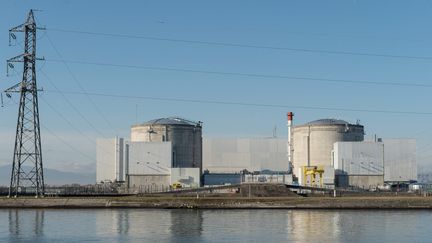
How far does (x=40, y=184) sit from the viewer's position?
202 ft

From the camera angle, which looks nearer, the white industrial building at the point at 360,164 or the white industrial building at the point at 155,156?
the white industrial building at the point at 155,156

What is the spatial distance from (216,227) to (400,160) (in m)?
60.6

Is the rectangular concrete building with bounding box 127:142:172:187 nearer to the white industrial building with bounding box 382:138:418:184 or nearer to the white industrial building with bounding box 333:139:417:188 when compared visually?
the white industrial building with bounding box 333:139:417:188

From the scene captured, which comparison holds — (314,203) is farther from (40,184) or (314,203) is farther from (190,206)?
(40,184)

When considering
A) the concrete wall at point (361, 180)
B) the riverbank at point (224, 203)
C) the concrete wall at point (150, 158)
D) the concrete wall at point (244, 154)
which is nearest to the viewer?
the riverbank at point (224, 203)

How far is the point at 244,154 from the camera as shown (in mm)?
104125

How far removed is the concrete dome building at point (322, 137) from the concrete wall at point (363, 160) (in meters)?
5.50

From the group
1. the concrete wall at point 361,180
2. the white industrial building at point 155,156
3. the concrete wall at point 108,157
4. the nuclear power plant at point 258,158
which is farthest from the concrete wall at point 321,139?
the concrete wall at point 108,157

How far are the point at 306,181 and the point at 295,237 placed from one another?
53.7 meters

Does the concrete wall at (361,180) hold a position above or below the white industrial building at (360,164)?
below

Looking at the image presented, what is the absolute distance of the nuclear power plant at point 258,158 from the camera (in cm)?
8512

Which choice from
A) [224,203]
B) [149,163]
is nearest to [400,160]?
[149,163]

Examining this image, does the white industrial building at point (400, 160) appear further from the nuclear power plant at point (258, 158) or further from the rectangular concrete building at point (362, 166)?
the rectangular concrete building at point (362, 166)

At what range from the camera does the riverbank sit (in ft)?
188
